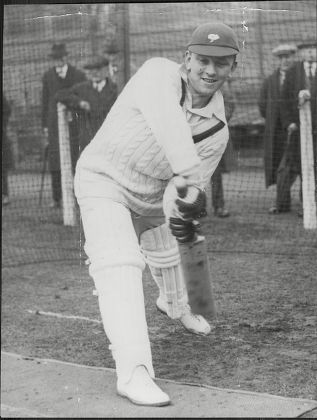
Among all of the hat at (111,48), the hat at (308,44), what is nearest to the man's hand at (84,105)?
the hat at (111,48)

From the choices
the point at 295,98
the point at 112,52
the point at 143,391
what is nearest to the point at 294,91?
the point at 295,98

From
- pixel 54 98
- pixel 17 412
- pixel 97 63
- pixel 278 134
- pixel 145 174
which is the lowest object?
pixel 17 412

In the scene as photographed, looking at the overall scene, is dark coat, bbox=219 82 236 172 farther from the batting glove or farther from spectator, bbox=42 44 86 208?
spectator, bbox=42 44 86 208

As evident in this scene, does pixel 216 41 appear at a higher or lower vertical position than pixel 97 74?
higher

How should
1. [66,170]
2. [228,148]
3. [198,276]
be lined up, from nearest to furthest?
1. [198,276]
2. [228,148]
3. [66,170]

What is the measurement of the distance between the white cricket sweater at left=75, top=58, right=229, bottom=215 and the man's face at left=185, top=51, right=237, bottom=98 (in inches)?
1.5

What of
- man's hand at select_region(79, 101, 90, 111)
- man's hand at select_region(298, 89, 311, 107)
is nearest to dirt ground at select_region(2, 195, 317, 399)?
man's hand at select_region(298, 89, 311, 107)

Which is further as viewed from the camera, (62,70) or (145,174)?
(62,70)

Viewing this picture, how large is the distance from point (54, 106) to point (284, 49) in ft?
4.03

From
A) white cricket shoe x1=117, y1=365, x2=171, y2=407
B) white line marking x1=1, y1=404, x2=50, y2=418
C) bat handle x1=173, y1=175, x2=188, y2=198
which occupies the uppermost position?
bat handle x1=173, y1=175, x2=188, y2=198

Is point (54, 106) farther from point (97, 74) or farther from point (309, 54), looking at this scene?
point (309, 54)

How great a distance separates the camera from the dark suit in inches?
166

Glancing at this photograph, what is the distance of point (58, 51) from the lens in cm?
440

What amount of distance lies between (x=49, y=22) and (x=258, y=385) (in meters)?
1.76
